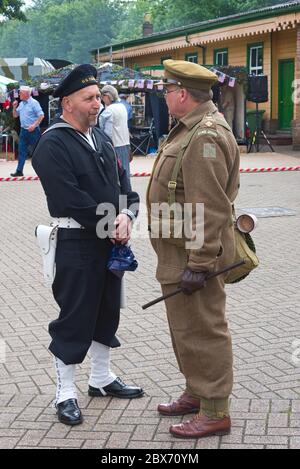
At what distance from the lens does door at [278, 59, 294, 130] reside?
1014 inches

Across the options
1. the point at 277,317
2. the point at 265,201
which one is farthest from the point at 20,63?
the point at 277,317

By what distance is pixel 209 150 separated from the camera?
3.53 meters

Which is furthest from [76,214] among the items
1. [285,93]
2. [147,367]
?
[285,93]

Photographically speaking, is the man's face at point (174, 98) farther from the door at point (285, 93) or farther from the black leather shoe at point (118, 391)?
the door at point (285, 93)

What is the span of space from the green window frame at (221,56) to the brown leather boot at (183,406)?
88.2 feet

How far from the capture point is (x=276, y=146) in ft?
82.3

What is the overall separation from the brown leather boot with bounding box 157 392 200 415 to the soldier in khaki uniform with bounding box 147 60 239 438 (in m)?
0.20

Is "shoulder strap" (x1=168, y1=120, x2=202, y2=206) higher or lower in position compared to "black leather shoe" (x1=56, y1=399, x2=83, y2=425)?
higher

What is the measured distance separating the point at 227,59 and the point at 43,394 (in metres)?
26.6

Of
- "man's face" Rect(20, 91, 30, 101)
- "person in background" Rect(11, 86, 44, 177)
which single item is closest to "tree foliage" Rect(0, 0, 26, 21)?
"man's face" Rect(20, 91, 30, 101)

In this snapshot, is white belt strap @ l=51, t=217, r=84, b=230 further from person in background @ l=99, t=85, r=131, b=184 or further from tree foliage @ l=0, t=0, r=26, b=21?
tree foliage @ l=0, t=0, r=26, b=21

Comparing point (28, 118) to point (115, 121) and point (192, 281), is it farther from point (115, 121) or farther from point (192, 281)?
point (192, 281)

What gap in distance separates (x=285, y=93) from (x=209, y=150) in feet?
76.8
